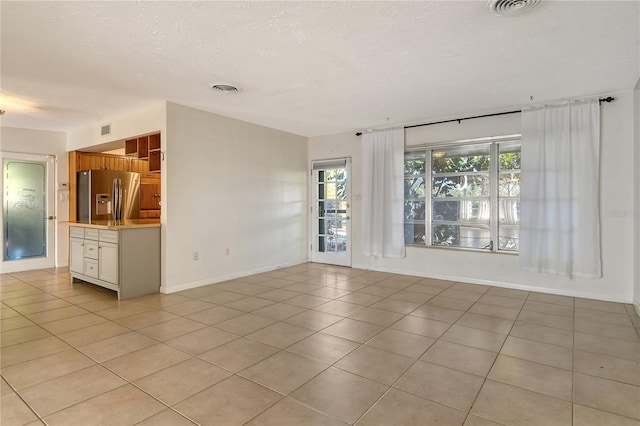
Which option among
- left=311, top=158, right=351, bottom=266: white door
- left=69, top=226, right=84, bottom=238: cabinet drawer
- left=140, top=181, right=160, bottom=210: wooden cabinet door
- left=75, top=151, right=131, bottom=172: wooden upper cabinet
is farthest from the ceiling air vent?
left=75, top=151, right=131, bottom=172: wooden upper cabinet

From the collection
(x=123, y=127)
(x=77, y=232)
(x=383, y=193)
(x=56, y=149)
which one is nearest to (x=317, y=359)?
(x=383, y=193)

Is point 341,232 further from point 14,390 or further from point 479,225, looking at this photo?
point 14,390

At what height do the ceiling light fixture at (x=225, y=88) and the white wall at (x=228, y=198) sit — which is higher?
the ceiling light fixture at (x=225, y=88)

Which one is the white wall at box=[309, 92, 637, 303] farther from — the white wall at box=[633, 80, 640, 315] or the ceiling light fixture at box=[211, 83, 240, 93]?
the ceiling light fixture at box=[211, 83, 240, 93]

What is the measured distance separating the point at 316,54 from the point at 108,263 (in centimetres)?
386

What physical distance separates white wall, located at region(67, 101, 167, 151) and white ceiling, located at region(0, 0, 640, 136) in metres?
0.18

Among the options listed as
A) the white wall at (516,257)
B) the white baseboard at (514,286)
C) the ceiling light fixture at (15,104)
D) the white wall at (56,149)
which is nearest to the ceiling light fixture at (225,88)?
the ceiling light fixture at (15,104)

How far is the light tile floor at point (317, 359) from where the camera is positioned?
2.05 m

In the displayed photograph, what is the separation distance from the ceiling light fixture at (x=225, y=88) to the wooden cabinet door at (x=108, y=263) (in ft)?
8.01

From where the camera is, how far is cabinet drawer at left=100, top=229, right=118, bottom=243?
14.6 feet

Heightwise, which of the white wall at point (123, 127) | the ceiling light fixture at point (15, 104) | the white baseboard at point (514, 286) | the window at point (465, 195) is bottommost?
the white baseboard at point (514, 286)

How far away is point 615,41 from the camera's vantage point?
2965 millimetres

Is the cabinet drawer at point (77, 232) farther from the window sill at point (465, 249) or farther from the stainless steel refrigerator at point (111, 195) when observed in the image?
the window sill at point (465, 249)

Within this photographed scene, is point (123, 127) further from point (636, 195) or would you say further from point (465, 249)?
point (636, 195)
